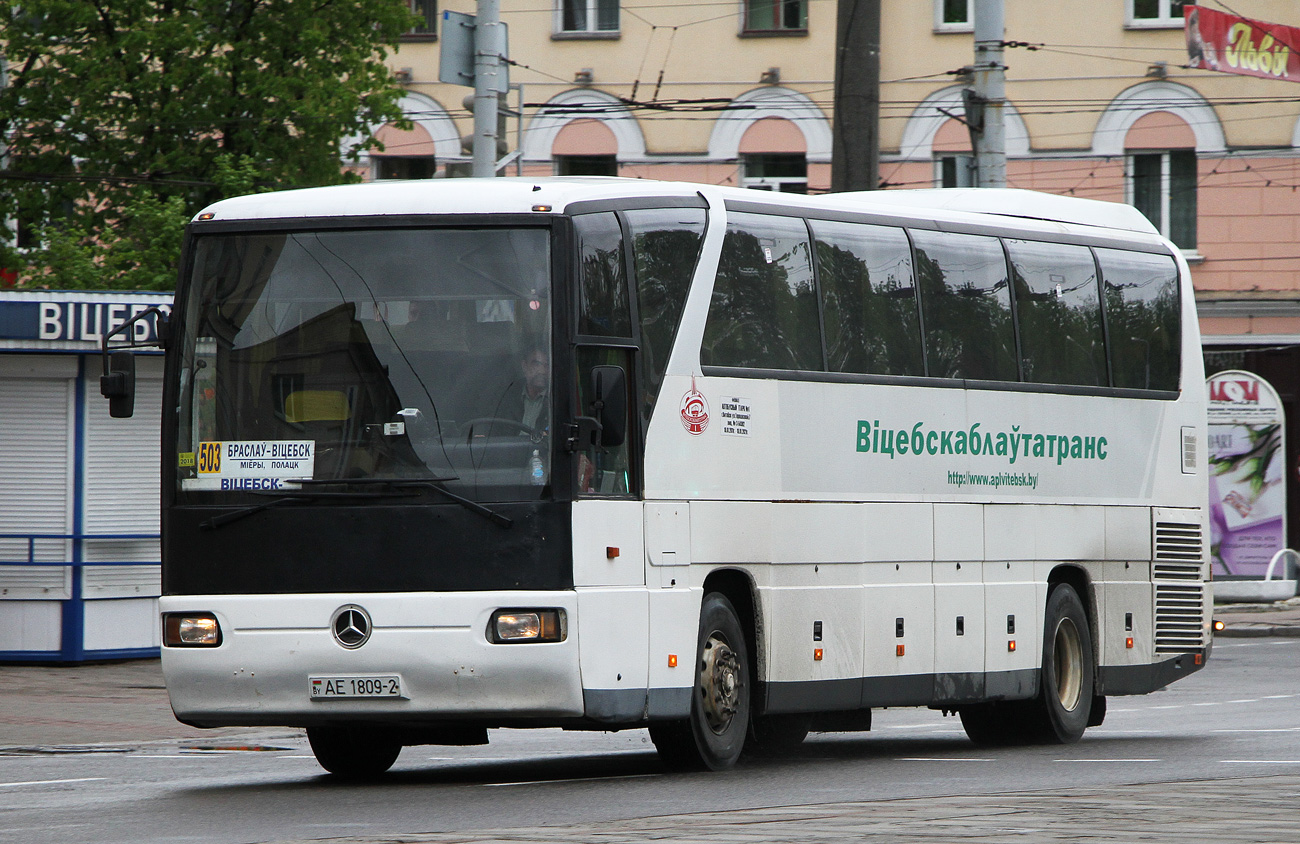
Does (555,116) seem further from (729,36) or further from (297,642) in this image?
(297,642)

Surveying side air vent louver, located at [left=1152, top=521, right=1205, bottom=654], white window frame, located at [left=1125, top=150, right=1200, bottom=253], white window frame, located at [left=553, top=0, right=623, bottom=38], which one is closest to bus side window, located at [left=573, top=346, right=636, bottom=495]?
side air vent louver, located at [left=1152, top=521, right=1205, bottom=654]

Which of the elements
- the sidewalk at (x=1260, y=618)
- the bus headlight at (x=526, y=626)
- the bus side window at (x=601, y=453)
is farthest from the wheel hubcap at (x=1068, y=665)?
the sidewalk at (x=1260, y=618)

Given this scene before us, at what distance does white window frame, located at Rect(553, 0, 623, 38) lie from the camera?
122 ft

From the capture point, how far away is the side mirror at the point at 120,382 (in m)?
12.0

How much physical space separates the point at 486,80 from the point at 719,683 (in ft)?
27.6

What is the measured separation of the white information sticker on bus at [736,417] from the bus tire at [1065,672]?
12.2 feet

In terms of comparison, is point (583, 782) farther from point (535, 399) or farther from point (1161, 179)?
point (1161, 179)

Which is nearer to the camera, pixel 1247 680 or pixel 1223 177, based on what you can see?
pixel 1247 680

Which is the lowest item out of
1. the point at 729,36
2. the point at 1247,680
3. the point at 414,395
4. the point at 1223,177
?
the point at 1247,680

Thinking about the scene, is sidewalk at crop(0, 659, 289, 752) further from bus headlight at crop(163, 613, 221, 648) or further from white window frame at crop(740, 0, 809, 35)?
white window frame at crop(740, 0, 809, 35)

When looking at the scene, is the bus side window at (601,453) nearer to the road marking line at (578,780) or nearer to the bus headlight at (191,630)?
the road marking line at (578,780)

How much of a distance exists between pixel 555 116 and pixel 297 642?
86.9 feet

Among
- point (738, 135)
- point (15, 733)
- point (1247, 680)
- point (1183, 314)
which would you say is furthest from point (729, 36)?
point (15, 733)

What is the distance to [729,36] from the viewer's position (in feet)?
121
